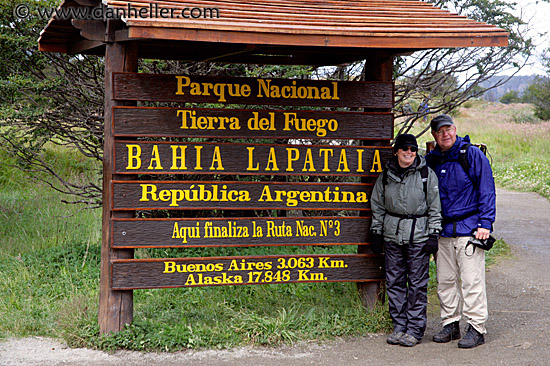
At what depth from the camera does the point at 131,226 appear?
16.4ft

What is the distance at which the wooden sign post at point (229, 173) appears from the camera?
500 cm

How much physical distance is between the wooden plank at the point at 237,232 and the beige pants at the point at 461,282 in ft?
2.50

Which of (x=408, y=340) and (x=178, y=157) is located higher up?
(x=178, y=157)

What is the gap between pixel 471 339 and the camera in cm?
510

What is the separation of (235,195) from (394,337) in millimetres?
1884

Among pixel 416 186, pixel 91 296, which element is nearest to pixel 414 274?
pixel 416 186

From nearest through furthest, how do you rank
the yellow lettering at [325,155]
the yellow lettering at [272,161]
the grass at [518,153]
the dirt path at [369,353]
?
1. the dirt path at [369,353]
2. the yellow lettering at [272,161]
3. the yellow lettering at [325,155]
4. the grass at [518,153]

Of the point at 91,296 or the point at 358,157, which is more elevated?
the point at 358,157

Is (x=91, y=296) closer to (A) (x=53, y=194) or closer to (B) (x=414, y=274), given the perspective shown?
(B) (x=414, y=274)

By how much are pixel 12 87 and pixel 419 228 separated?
17.9 feet

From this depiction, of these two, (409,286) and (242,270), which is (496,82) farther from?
(242,270)

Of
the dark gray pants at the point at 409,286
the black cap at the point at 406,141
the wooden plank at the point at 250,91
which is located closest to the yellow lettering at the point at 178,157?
the wooden plank at the point at 250,91

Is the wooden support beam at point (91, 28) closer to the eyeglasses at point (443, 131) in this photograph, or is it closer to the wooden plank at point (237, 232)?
the wooden plank at point (237, 232)

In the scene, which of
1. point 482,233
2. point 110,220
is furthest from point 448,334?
point 110,220
